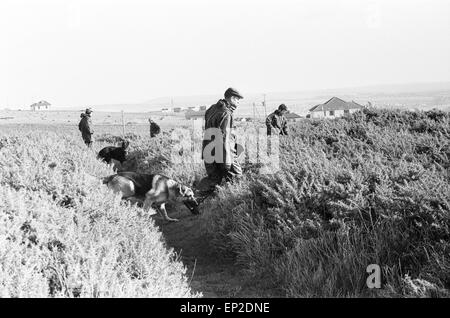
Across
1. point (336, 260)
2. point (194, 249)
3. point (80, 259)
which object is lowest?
point (194, 249)

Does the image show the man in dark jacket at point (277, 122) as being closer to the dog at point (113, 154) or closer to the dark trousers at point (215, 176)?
the dog at point (113, 154)

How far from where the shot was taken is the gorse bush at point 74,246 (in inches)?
156

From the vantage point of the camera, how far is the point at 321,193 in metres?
6.55

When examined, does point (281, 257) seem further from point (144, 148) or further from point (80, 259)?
point (144, 148)

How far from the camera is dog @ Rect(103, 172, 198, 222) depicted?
29.6 feet

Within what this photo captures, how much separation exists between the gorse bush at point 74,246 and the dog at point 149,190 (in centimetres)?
152

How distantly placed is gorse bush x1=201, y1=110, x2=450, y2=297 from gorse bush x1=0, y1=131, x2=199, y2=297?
3.92 feet

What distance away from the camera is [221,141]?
9.35 metres

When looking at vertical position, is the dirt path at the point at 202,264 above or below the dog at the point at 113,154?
below

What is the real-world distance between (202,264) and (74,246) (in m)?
2.81

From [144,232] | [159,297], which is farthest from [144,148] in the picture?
[159,297]

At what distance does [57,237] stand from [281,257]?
2.55 meters

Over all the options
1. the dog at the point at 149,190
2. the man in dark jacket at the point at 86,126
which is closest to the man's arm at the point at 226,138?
the dog at the point at 149,190

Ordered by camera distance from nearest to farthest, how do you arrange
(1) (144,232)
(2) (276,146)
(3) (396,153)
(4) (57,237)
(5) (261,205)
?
(4) (57,237)
(1) (144,232)
(5) (261,205)
(3) (396,153)
(2) (276,146)
